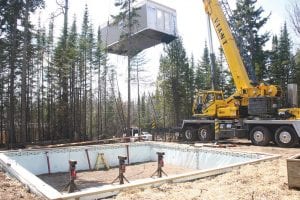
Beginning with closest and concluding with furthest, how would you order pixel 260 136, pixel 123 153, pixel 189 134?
pixel 123 153
pixel 260 136
pixel 189 134

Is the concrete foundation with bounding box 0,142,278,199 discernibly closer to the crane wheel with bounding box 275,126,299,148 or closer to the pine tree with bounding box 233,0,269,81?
the crane wheel with bounding box 275,126,299,148

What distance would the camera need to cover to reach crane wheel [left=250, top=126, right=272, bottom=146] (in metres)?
16.9

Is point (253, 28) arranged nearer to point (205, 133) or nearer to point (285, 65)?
point (285, 65)

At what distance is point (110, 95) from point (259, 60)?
1759 centimetres

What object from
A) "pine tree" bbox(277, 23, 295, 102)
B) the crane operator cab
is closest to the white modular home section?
the crane operator cab

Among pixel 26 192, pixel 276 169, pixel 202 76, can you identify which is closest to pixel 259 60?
pixel 202 76

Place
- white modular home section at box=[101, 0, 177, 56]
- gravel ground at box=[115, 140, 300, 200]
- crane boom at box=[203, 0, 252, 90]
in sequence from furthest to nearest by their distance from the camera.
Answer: white modular home section at box=[101, 0, 177, 56]
crane boom at box=[203, 0, 252, 90]
gravel ground at box=[115, 140, 300, 200]

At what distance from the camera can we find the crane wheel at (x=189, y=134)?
2089 centimetres

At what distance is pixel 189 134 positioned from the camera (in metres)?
21.0

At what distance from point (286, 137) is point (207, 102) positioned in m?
5.25

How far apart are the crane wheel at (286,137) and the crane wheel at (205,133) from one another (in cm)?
417

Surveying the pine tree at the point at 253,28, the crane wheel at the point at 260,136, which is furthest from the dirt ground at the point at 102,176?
the pine tree at the point at 253,28

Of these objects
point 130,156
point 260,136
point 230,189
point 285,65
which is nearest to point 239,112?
point 260,136

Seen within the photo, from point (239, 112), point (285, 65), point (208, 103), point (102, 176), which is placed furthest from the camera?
point (285, 65)
